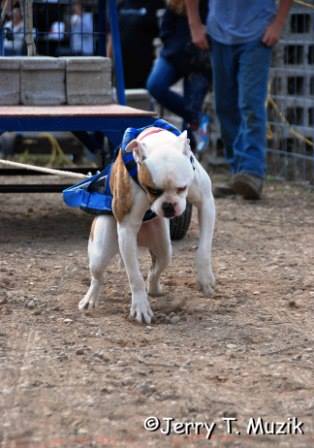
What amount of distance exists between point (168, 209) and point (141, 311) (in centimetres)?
54

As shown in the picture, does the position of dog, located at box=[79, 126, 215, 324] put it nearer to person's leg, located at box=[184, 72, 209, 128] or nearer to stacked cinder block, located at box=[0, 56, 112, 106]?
stacked cinder block, located at box=[0, 56, 112, 106]

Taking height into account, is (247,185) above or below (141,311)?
below

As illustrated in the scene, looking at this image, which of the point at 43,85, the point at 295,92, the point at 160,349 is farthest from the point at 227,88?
the point at 160,349

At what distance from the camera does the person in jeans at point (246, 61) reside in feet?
26.9

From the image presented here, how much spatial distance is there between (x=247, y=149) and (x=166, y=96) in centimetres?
185

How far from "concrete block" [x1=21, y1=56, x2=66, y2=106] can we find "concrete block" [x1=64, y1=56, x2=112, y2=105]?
5 centimetres

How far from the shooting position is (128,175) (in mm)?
4723

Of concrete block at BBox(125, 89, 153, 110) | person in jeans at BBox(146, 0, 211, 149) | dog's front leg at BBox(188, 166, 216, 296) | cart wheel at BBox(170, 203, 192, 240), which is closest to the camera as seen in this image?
dog's front leg at BBox(188, 166, 216, 296)

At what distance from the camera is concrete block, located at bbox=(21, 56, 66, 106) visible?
7.57 m

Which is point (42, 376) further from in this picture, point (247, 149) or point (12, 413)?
point (247, 149)

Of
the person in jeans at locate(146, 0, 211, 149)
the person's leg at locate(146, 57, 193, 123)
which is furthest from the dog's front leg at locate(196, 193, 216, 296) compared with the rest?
the person's leg at locate(146, 57, 193, 123)

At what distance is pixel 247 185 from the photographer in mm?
8422

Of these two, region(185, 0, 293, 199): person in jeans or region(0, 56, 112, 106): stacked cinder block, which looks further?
region(185, 0, 293, 199): person in jeans

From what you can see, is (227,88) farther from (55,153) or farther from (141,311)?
(141,311)
